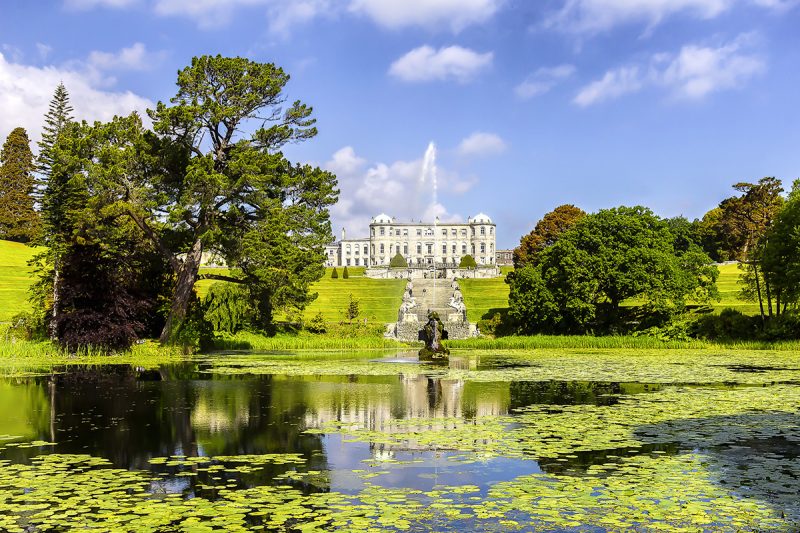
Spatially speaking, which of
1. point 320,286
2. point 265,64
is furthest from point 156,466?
point 320,286

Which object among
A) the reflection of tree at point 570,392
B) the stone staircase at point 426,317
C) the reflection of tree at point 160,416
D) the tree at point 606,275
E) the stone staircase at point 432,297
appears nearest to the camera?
the reflection of tree at point 160,416

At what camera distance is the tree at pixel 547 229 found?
83625 mm

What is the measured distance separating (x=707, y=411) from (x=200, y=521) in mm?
11397

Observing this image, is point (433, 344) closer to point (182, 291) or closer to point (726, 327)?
point (182, 291)

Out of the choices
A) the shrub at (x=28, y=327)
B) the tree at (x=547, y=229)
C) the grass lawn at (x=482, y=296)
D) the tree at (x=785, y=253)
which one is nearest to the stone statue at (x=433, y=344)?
the tree at (x=785, y=253)

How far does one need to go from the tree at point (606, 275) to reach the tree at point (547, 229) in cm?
3448

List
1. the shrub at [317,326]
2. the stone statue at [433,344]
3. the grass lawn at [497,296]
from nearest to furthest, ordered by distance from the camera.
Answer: the stone statue at [433,344] → the shrub at [317,326] → the grass lawn at [497,296]

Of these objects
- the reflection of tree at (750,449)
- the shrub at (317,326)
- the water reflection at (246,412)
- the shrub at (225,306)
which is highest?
the shrub at (225,306)

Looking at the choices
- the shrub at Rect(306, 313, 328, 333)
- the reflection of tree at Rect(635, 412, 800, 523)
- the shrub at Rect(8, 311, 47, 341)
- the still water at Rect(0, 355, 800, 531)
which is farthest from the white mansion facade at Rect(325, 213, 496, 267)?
the reflection of tree at Rect(635, 412, 800, 523)

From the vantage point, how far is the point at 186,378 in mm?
22344

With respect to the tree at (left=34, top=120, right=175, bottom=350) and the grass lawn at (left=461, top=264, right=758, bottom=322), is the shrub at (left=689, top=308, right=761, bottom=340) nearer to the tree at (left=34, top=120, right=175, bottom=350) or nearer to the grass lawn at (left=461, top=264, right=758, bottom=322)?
the grass lawn at (left=461, top=264, right=758, bottom=322)

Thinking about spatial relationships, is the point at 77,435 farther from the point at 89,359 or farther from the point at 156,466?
the point at 89,359

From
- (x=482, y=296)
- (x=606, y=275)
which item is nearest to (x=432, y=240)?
(x=482, y=296)

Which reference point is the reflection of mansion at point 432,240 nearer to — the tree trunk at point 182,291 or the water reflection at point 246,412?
the tree trunk at point 182,291
